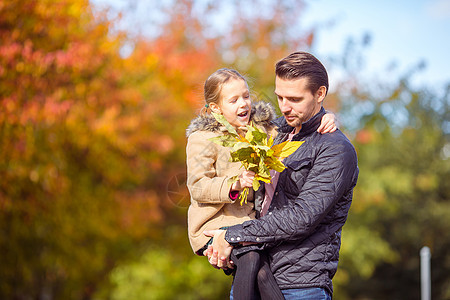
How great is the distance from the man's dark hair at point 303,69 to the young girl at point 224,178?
0.20m

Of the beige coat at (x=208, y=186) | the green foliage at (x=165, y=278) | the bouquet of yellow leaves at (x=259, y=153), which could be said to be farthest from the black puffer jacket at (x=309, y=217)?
the green foliage at (x=165, y=278)

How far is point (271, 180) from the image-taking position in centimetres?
262

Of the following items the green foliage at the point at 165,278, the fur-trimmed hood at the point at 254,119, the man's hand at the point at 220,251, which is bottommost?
the green foliage at the point at 165,278

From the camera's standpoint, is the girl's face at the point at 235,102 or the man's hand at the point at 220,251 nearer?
the man's hand at the point at 220,251

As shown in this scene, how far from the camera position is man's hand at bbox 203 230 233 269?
8.23ft

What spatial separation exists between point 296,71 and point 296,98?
0.42ft

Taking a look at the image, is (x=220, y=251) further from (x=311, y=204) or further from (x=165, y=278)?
(x=165, y=278)

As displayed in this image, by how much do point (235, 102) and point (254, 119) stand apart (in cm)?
16

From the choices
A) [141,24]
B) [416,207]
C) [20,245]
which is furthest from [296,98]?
[416,207]

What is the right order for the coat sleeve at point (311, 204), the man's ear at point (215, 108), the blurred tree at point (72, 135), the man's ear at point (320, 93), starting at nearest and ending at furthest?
the coat sleeve at point (311, 204) → the man's ear at point (320, 93) → the man's ear at point (215, 108) → the blurred tree at point (72, 135)

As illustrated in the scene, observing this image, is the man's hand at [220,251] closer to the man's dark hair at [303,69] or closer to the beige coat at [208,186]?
the beige coat at [208,186]

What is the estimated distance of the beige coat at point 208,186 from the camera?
2.63 meters

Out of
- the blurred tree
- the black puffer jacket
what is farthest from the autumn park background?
the black puffer jacket

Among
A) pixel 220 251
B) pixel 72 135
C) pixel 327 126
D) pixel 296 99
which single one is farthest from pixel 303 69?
pixel 72 135
